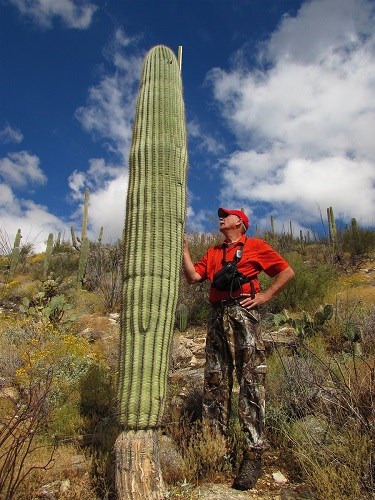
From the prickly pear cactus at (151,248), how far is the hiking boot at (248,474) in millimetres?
726

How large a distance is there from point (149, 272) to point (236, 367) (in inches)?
42.6

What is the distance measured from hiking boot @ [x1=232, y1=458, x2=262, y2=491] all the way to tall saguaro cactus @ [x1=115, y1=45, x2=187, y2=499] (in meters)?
0.59

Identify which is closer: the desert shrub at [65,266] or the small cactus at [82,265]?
the small cactus at [82,265]

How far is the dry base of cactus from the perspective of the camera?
2.66 metres

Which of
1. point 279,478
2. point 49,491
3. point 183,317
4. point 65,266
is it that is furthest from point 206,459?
point 65,266

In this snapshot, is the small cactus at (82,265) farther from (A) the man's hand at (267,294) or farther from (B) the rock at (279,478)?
(B) the rock at (279,478)

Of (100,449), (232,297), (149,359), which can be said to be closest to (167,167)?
(232,297)

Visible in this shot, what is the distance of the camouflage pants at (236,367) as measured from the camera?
3.22 metres

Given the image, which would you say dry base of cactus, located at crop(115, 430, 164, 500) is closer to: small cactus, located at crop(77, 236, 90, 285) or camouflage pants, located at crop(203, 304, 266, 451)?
camouflage pants, located at crop(203, 304, 266, 451)

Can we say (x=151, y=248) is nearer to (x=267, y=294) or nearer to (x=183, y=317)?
(x=267, y=294)

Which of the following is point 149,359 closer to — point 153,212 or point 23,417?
point 23,417

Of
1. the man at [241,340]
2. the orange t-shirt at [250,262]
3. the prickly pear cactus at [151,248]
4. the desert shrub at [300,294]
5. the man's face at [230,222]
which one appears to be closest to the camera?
the prickly pear cactus at [151,248]

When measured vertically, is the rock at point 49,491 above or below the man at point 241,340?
below

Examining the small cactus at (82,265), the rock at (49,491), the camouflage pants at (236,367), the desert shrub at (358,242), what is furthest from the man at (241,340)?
the desert shrub at (358,242)
